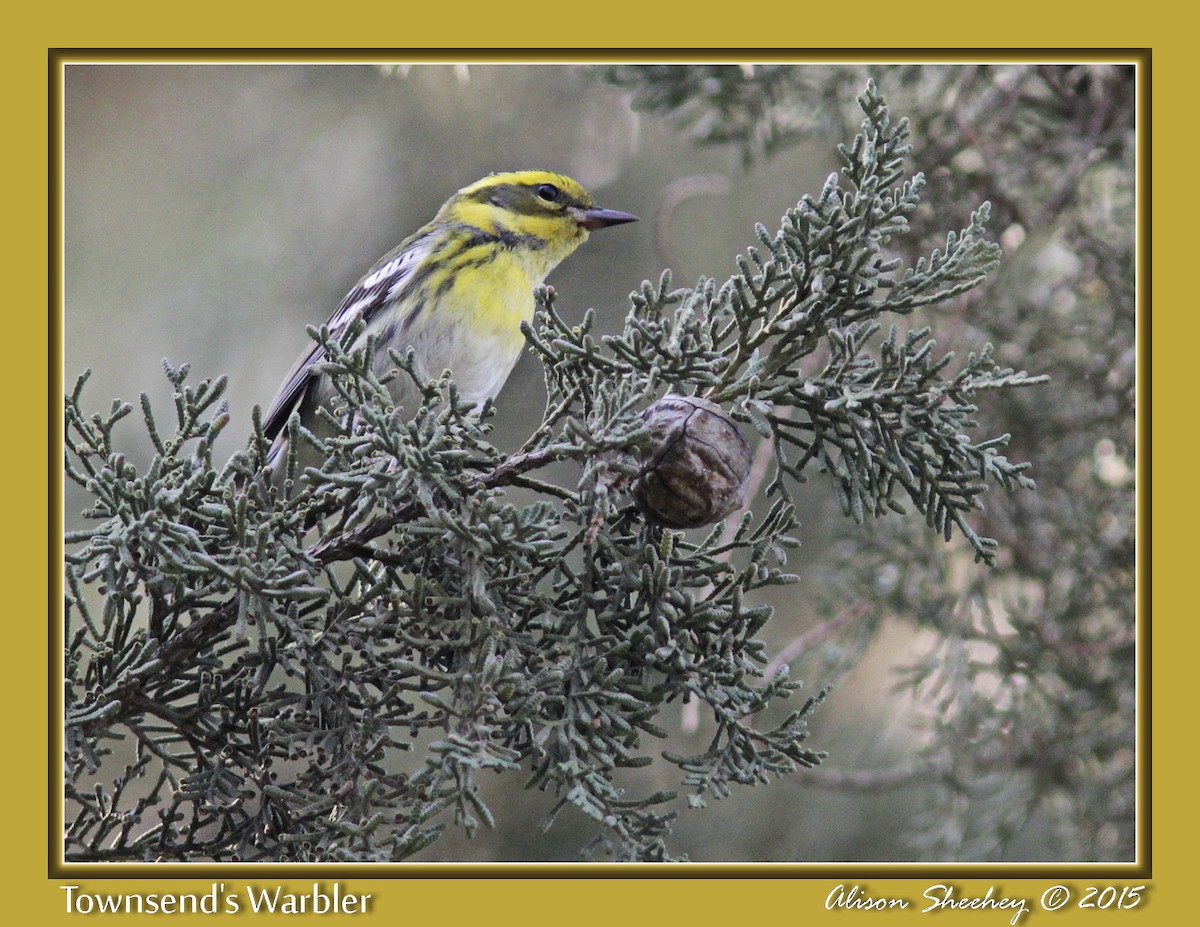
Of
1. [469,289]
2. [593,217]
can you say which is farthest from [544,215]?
[469,289]

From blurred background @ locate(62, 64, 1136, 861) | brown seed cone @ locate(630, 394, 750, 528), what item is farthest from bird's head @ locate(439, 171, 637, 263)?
brown seed cone @ locate(630, 394, 750, 528)

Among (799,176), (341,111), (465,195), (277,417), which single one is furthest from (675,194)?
(341,111)

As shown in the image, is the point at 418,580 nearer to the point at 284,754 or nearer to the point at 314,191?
the point at 284,754

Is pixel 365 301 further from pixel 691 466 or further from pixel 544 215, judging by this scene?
pixel 691 466

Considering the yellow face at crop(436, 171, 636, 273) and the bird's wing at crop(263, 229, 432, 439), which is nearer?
the bird's wing at crop(263, 229, 432, 439)

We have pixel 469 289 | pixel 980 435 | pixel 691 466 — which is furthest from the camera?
pixel 980 435

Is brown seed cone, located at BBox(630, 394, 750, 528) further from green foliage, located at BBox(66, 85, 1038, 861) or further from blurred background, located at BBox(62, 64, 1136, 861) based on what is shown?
blurred background, located at BBox(62, 64, 1136, 861)

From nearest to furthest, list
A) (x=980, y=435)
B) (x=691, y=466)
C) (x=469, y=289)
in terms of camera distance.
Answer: (x=691, y=466), (x=469, y=289), (x=980, y=435)

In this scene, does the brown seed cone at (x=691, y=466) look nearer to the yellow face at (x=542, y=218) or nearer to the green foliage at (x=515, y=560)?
the green foliage at (x=515, y=560)
